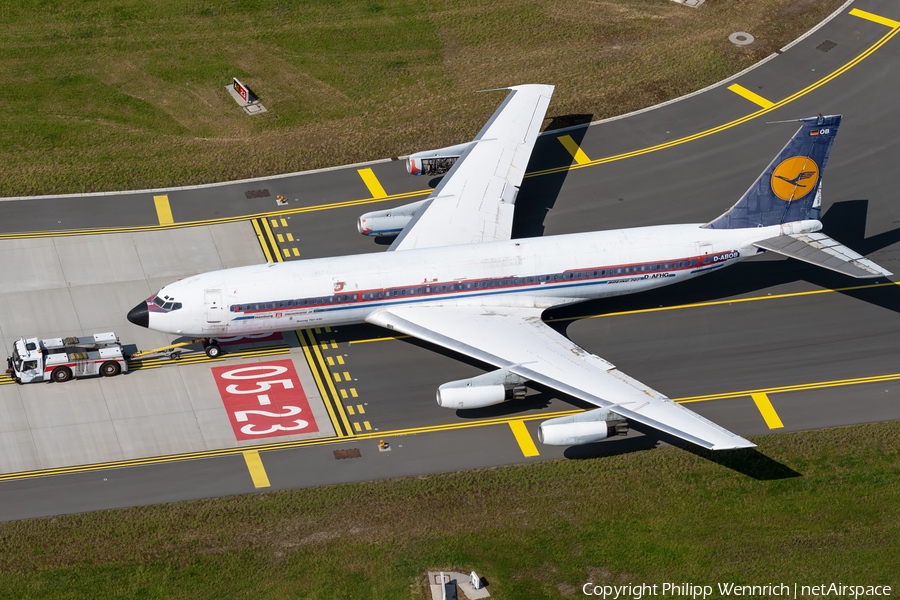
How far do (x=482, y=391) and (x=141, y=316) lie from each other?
19.7m

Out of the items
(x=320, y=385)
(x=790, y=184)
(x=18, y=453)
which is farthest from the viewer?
(x=790, y=184)

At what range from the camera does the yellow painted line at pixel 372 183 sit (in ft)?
223

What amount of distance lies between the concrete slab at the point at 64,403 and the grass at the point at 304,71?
1917 centimetres

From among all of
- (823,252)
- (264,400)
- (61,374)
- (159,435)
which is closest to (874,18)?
(823,252)

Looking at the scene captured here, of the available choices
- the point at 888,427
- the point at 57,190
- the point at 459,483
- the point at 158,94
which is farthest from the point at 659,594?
the point at 158,94

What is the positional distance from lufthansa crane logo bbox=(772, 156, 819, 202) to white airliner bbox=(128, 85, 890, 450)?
6cm

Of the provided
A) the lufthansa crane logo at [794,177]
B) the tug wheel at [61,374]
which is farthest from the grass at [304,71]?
the lufthansa crane logo at [794,177]

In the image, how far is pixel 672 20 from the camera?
83.4m

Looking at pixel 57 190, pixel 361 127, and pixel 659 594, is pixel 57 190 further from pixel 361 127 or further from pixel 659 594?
pixel 659 594

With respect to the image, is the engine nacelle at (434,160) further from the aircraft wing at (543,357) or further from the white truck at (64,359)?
the white truck at (64,359)

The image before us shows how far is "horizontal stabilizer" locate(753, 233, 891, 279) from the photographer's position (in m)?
53.4

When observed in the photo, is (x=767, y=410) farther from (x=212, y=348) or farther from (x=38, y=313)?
(x=38, y=313)

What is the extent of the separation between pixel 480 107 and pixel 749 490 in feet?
125

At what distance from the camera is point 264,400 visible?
53656 millimetres
